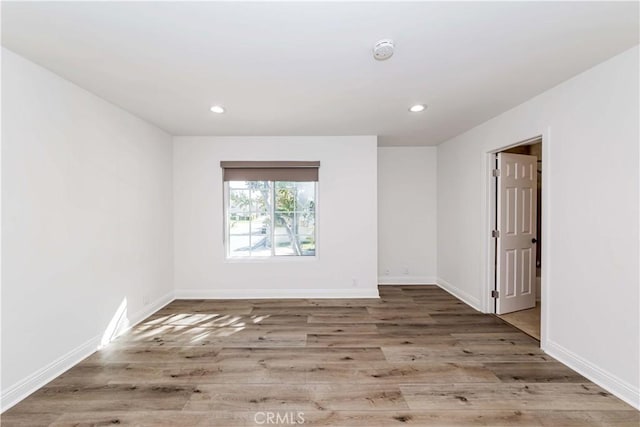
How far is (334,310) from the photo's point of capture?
362cm

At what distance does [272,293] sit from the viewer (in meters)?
4.12

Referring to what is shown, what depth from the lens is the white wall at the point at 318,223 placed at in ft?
13.4

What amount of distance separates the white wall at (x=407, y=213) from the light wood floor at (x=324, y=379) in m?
1.56

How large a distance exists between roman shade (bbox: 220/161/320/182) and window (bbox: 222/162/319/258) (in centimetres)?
16

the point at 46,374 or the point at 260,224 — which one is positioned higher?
the point at 260,224

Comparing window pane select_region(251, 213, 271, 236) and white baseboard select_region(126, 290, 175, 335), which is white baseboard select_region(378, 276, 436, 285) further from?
white baseboard select_region(126, 290, 175, 335)

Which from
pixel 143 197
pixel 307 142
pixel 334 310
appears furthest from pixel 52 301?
pixel 307 142

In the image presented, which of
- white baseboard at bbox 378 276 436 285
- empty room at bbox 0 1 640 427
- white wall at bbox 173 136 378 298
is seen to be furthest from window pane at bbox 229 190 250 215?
white baseboard at bbox 378 276 436 285

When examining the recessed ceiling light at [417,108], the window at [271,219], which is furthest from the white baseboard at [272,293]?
the recessed ceiling light at [417,108]

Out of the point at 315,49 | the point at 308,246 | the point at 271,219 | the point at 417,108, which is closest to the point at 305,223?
the point at 308,246

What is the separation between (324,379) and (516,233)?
9.89ft

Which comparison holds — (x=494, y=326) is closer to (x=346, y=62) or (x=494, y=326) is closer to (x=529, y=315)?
(x=529, y=315)

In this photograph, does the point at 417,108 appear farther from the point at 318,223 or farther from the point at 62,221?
the point at 62,221

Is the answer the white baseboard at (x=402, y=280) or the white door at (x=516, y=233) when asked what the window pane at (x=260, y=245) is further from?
the white door at (x=516, y=233)
